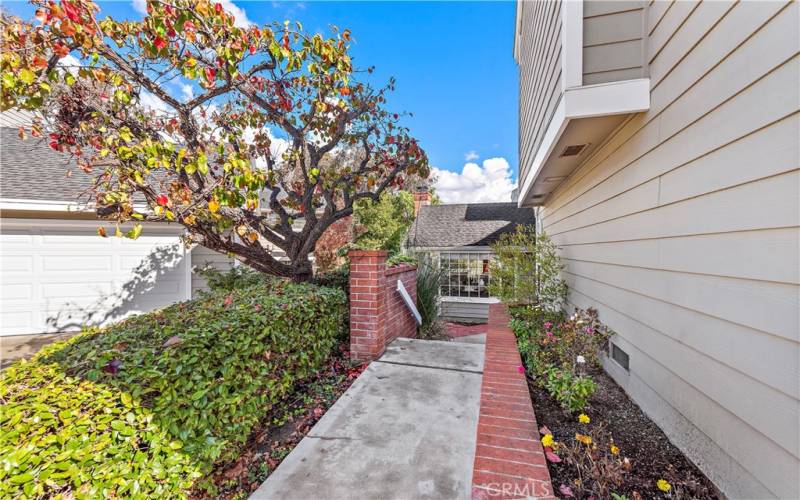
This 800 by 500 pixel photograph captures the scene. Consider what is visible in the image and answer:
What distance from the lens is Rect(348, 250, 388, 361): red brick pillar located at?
3.72 m

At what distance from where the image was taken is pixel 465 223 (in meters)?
11.8

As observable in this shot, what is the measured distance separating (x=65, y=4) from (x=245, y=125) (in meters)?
2.12

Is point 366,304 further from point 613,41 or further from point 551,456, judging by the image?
point 613,41

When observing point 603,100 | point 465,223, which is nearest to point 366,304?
point 603,100

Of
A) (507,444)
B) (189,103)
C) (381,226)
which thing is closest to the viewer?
(507,444)

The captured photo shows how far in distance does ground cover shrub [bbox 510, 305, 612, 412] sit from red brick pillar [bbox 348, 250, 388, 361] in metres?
1.76

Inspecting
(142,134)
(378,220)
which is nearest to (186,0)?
(142,134)

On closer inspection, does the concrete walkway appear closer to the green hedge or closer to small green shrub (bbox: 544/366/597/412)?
the green hedge

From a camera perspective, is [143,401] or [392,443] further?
[392,443]

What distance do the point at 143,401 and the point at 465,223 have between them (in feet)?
35.8

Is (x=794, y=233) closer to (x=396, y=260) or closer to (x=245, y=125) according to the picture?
(x=396, y=260)

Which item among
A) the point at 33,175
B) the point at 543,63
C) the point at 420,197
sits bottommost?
the point at 33,175

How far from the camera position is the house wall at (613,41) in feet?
7.96

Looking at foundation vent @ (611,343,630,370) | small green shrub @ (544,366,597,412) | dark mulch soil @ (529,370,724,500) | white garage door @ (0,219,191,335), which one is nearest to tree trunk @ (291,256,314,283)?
dark mulch soil @ (529,370,724,500)
